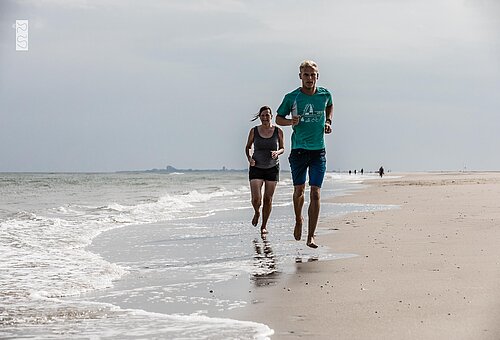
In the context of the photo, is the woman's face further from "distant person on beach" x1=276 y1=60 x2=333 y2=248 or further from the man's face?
the man's face

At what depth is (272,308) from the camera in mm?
3559

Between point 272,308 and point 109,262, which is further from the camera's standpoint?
point 109,262

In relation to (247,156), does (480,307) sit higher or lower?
lower

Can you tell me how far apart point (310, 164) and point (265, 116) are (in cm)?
219

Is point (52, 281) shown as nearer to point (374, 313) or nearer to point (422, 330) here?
point (374, 313)

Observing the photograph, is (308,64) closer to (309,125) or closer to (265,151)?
(309,125)

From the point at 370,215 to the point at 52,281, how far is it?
646 centimetres

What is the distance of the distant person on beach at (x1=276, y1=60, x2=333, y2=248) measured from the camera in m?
5.83

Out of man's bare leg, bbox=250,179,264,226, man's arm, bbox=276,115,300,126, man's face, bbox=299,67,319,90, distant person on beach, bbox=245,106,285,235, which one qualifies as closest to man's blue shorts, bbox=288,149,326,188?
man's arm, bbox=276,115,300,126

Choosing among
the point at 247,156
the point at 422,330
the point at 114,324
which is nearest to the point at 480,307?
the point at 422,330

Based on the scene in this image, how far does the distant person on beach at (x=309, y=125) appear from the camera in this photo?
5.83 meters

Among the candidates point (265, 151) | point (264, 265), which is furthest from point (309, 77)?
point (265, 151)

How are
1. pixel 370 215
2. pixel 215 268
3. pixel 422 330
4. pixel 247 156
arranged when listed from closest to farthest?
pixel 422 330, pixel 215 268, pixel 247 156, pixel 370 215

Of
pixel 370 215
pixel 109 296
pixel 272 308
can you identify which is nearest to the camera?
pixel 272 308
